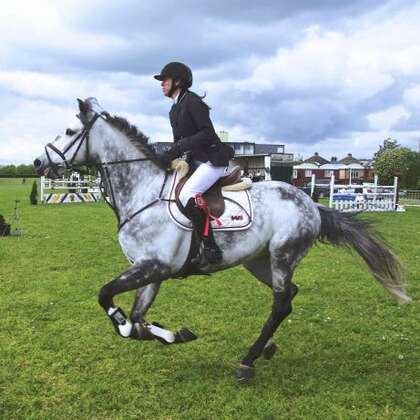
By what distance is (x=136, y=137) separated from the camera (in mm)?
5453

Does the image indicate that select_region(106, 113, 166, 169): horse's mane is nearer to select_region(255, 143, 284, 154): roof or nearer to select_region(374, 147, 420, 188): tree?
Result: select_region(374, 147, 420, 188): tree

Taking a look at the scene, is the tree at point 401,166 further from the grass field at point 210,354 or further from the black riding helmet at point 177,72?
the black riding helmet at point 177,72

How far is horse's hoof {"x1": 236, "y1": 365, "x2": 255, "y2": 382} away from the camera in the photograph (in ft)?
Result: 17.1

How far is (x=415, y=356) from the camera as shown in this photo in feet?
19.5

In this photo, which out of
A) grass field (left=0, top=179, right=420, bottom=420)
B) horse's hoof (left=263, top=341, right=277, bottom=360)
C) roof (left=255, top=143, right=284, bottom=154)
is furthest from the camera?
roof (left=255, top=143, right=284, bottom=154)

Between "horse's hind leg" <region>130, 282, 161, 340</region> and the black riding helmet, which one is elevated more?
the black riding helmet

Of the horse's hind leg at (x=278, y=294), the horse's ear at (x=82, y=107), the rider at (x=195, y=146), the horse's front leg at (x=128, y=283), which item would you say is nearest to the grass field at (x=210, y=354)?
Answer: the horse's hind leg at (x=278, y=294)

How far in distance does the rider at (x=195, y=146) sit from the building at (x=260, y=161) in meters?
0.33

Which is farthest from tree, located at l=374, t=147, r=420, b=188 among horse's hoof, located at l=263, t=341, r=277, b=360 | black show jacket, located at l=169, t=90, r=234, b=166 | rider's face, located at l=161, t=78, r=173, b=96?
rider's face, located at l=161, t=78, r=173, b=96

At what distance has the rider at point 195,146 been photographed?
505 cm

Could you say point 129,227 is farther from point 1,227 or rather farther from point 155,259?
point 1,227

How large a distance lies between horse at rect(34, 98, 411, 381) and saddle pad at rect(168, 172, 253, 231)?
0.06 metres

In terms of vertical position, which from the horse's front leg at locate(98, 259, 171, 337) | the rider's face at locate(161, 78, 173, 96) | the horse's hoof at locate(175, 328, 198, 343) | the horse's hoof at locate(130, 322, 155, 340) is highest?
the rider's face at locate(161, 78, 173, 96)

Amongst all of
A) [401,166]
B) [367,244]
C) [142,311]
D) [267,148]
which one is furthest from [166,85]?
[267,148]
